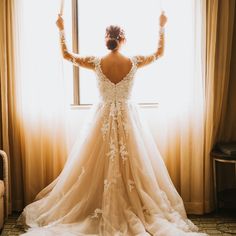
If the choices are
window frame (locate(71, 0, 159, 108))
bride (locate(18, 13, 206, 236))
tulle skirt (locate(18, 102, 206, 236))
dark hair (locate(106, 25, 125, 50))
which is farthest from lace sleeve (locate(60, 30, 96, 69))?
window frame (locate(71, 0, 159, 108))

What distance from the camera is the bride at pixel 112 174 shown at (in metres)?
3.04

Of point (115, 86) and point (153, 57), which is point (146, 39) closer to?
point (153, 57)

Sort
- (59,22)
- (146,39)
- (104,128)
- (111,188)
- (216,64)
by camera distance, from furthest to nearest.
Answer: (146,39), (216,64), (59,22), (104,128), (111,188)

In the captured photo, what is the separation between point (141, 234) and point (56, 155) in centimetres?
118

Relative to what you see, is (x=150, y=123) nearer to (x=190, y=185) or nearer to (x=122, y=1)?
(x=190, y=185)

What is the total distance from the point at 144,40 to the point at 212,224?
1725mm

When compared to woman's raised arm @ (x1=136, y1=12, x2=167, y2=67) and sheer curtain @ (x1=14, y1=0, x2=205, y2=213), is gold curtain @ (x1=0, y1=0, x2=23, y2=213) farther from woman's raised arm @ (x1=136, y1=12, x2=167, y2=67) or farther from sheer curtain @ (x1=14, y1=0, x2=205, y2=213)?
woman's raised arm @ (x1=136, y1=12, x2=167, y2=67)

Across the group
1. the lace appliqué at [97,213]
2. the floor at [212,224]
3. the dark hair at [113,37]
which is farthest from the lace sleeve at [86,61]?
the floor at [212,224]

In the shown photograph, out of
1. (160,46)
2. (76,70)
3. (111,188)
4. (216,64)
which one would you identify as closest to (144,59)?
(160,46)

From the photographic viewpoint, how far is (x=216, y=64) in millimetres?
3500

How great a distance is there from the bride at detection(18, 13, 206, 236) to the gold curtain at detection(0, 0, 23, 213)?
1.51ft

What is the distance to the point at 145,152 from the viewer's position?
Answer: 10.6ft

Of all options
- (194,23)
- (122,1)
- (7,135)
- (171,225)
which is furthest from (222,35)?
(7,135)

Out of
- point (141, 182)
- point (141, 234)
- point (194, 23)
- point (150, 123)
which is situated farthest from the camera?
Answer: point (150, 123)
